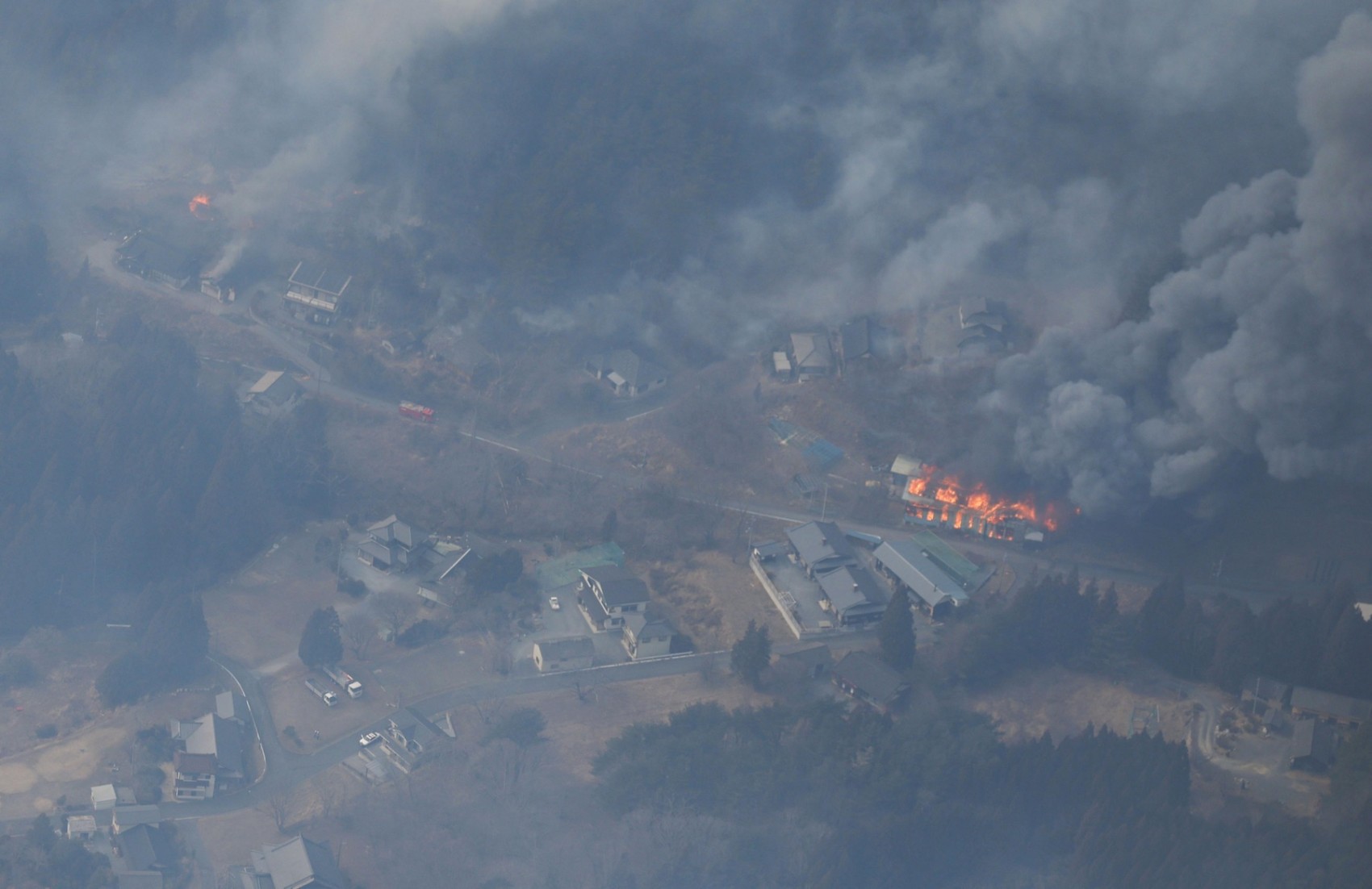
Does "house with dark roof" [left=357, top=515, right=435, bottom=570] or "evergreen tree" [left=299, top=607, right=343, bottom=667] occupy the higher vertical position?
"house with dark roof" [left=357, top=515, right=435, bottom=570]

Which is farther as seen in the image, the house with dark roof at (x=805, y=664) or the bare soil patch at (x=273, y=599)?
the bare soil patch at (x=273, y=599)

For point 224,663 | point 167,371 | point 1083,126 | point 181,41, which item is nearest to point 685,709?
point 224,663

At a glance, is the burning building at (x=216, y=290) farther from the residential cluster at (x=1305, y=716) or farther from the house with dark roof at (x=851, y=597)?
the residential cluster at (x=1305, y=716)

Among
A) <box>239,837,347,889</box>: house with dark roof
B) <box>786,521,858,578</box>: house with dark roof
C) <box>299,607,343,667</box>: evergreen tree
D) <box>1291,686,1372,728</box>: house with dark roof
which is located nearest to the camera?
<box>239,837,347,889</box>: house with dark roof

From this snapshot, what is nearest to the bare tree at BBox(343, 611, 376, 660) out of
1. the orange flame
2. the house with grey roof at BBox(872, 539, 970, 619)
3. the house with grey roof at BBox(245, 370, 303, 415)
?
the house with grey roof at BBox(245, 370, 303, 415)

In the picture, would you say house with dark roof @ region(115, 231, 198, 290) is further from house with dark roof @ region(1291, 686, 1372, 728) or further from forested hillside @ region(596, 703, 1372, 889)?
house with dark roof @ region(1291, 686, 1372, 728)

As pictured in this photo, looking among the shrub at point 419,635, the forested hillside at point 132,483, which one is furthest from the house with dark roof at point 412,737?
the forested hillside at point 132,483

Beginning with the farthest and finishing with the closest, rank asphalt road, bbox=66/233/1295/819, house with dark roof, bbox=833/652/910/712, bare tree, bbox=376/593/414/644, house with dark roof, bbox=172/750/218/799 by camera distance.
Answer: bare tree, bbox=376/593/414/644
house with dark roof, bbox=833/652/910/712
asphalt road, bbox=66/233/1295/819
house with dark roof, bbox=172/750/218/799
